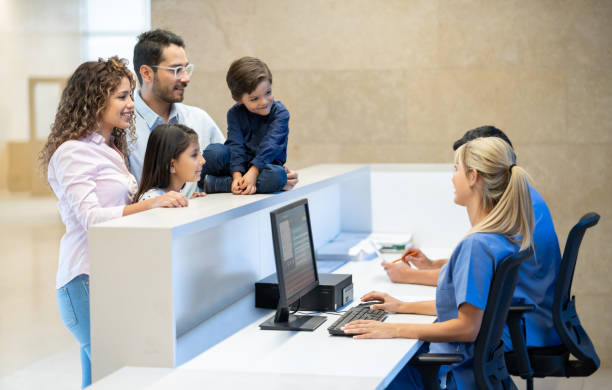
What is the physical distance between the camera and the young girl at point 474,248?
2.25m

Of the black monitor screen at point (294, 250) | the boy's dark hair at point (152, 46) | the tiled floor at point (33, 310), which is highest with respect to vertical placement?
the boy's dark hair at point (152, 46)

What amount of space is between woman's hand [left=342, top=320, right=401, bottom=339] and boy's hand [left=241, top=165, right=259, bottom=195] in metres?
0.65

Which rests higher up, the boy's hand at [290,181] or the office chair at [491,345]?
the boy's hand at [290,181]

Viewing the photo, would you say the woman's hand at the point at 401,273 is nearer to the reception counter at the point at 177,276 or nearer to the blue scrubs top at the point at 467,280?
the reception counter at the point at 177,276

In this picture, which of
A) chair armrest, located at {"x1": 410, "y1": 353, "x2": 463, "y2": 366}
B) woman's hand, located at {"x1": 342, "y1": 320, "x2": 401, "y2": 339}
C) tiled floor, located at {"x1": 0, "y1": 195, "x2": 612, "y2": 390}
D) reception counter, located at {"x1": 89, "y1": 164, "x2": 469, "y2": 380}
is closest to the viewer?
reception counter, located at {"x1": 89, "y1": 164, "x2": 469, "y2": 380}

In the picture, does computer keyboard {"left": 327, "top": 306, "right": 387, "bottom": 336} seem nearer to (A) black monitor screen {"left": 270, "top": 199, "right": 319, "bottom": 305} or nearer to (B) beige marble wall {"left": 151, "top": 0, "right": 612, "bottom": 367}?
(A) black monitor screen {"left": 270, "top": 199, "right": 319, "bottom": 305}

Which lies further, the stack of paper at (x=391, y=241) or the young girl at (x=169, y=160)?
the stack of paper at (x=391, y=241)

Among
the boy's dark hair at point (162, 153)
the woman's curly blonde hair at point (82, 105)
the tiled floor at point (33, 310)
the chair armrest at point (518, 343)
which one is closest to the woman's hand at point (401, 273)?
the chair armrest at point (518, 343)

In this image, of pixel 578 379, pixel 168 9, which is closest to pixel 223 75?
pixel 168 9

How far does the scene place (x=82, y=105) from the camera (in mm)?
2479

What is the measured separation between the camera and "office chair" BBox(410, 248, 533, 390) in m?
2.21

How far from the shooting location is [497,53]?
481 centimetres

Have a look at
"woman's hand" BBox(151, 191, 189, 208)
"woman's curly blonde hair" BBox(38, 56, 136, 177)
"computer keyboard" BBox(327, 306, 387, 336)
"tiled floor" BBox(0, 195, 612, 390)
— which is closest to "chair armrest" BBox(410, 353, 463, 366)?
"computer keyboard" BBox(327, 306, 387, 336)

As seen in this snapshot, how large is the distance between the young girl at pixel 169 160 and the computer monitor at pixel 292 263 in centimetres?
40
